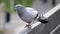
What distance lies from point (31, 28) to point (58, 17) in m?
0.69

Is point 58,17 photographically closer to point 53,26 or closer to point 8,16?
point 53,26

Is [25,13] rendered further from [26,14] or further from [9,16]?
[9,16]

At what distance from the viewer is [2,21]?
18219mm

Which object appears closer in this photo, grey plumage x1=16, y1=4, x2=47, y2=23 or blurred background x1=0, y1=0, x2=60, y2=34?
grey plumage x1=16, y1=4, x2=47, y2=23

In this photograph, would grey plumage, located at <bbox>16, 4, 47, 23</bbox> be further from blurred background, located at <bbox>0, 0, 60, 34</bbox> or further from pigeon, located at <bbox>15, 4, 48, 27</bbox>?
blurred background, located at <bbox>0, 0, 60, 34</bbox>

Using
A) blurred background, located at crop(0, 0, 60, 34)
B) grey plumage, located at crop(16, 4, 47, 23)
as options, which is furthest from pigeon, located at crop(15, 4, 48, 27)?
blurred background, located at crop(0, 0, 60, 34)

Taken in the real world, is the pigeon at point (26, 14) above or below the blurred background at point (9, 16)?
below

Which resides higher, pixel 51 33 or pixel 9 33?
pixel 9 33

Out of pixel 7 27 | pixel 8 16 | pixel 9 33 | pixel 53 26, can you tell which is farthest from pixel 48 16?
pixel 8 16

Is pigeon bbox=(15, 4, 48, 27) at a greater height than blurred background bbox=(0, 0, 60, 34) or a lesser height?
lesser

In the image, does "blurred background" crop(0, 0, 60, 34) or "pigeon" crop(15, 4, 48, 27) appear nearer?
"pigeon" crop(15, 4, 48, 27)

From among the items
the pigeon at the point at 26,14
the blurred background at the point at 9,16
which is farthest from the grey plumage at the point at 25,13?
the blurred background at the point at 9,16

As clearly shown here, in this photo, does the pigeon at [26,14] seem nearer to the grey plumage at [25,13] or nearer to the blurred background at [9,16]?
the grey plumage at [25,13]

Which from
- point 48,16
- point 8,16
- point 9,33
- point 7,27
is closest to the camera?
point 48,16
